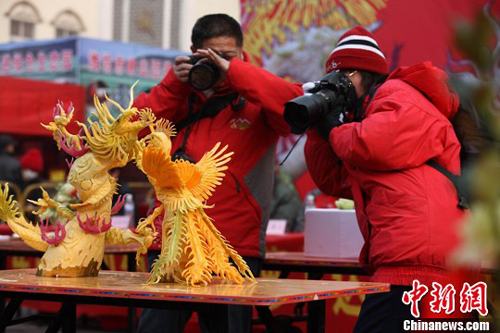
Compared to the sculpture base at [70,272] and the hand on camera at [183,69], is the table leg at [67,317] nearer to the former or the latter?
the sculpture base at [70,272]

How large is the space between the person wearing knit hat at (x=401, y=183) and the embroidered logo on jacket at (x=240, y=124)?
0.52 meters

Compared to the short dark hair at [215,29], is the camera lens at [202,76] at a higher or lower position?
lower

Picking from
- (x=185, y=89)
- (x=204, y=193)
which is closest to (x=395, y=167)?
(x=204, y=193)

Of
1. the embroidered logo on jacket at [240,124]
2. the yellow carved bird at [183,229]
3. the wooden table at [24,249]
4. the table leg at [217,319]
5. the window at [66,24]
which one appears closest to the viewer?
the table leg at [217,319]

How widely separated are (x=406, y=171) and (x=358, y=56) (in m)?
→ 0.48

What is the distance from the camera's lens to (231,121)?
285 cm

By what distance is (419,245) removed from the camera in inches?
85.4

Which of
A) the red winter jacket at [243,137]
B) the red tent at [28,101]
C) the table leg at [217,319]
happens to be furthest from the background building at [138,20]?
the table leg at [217,319]

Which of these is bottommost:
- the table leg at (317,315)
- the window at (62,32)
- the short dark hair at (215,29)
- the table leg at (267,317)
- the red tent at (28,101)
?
the table leg at (317,315)

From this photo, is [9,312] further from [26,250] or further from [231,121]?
[26,250]

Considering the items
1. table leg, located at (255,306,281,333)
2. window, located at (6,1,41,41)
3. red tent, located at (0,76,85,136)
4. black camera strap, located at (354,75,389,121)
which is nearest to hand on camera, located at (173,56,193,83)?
black camera strap, located at (354,75,389,121)

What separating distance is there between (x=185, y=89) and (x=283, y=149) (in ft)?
12.9

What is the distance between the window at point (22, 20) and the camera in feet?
66.4

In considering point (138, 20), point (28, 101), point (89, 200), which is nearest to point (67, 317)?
point (89, 200)
